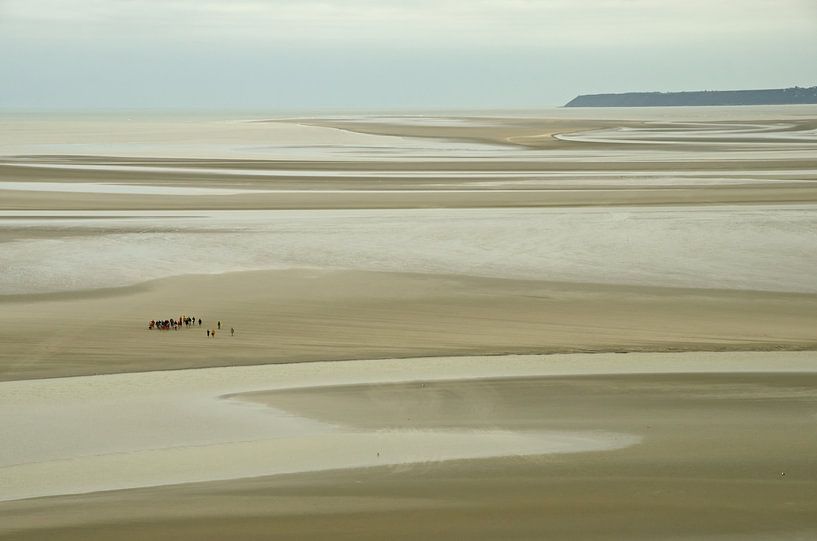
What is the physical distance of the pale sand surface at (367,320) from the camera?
12844 millimetres

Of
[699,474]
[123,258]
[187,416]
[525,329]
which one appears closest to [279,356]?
[187,416]

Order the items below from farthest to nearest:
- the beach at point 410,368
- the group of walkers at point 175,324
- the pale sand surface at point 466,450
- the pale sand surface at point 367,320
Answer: the group of walkers at point 175,324, the pale sand surface at point 367,320, the beach at point 410,368, the pale sand surface at point 466,450

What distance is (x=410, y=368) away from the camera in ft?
40.1

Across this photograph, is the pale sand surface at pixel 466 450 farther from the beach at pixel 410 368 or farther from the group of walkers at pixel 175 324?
the group of walkers at pixel 175 324

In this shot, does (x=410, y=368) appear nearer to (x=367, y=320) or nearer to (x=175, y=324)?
(x=367, y=320)

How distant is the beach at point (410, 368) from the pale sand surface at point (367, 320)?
6 cm

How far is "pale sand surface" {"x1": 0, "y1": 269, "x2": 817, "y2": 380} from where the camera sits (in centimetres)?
1284

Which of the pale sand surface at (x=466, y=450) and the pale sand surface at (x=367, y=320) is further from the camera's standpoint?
the pale sand surface at (x=367, y=320)

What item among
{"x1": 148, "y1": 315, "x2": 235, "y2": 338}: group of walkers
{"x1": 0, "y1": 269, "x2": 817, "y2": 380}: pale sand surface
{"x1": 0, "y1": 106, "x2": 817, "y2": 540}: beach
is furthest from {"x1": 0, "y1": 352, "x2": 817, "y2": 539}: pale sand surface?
{"x1": 148, "y1": 315, "x2": 235, "y2": 338}: group of walkers

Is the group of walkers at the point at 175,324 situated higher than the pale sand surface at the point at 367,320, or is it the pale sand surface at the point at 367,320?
the group of walkers at the point at 175,324

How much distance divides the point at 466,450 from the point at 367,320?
17.3 ft

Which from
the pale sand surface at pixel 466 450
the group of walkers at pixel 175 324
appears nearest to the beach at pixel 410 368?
the pale sand surface at pixel 466 450

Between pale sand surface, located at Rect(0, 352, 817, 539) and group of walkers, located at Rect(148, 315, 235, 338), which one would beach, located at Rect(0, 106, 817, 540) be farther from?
group of walkers, located at Rect(148, 315, 235, 338)

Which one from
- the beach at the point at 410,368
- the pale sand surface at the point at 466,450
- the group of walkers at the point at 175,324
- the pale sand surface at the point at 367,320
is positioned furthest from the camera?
the group of walkers at the point at 175,324
